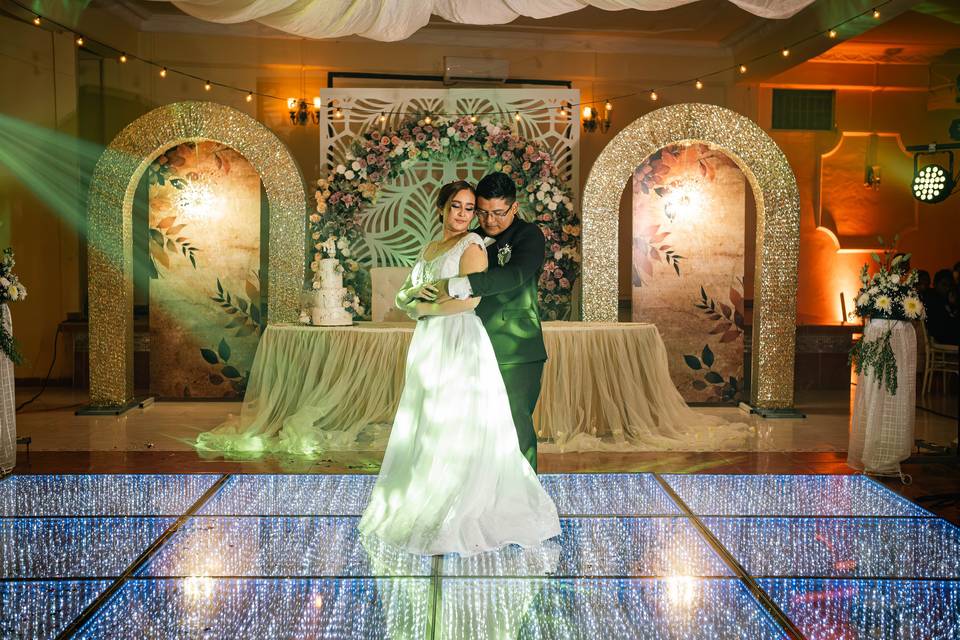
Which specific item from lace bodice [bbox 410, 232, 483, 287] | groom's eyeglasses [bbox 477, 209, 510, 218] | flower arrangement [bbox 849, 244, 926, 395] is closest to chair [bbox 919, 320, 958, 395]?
flower arrangement [bbox 849, 244, 926, 395]

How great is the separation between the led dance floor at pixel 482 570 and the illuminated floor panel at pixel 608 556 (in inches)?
0.5

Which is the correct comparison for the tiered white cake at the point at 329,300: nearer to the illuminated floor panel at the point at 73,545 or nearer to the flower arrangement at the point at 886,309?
the illuminated floor panel at the point at 73,545

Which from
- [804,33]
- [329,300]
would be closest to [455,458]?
[329,300]

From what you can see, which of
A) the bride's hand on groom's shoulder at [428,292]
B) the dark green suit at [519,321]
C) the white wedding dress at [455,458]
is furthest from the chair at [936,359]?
the bride's hand on groom's shoulder at [428,292]

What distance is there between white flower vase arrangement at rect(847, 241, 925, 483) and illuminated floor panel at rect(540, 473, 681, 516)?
138 centimetres

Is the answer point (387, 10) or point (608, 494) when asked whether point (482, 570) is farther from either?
point (387, 10)

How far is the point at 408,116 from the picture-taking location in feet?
24.2

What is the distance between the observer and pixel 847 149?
954 cm

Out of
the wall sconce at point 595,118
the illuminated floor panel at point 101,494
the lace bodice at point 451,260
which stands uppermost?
the wall sconce at point 595,118

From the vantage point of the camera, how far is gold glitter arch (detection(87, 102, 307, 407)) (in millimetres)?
7062

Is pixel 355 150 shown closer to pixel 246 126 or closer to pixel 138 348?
pixel 246 126

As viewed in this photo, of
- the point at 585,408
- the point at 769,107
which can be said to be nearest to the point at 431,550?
the point at 585,408

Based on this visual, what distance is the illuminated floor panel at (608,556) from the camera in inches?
130

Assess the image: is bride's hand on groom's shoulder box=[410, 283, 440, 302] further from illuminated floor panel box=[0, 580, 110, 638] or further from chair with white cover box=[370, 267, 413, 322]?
chair with white cover box=[370, 267, 413, 322]
